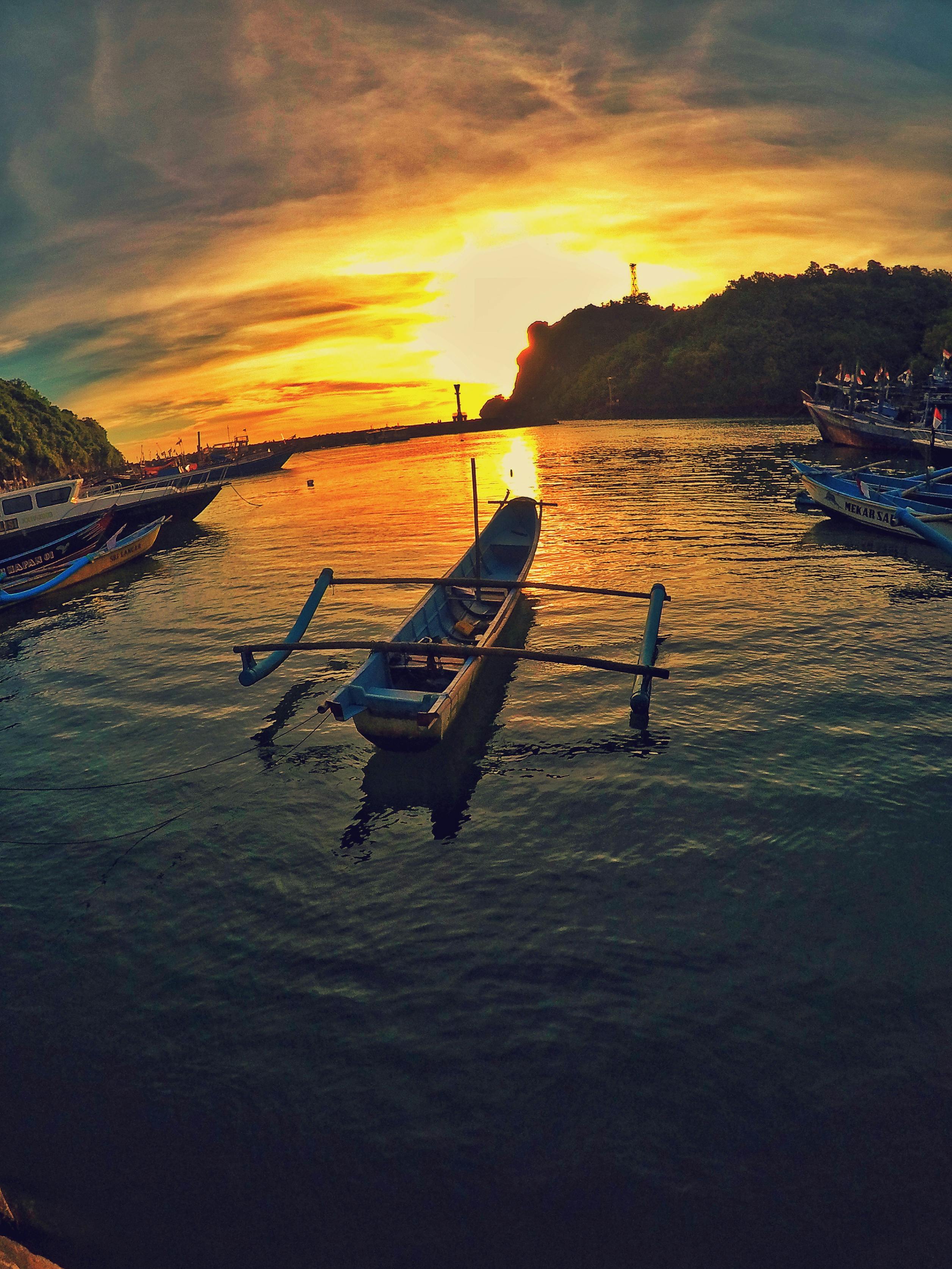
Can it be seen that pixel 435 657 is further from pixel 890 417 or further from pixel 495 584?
pixel 890 417

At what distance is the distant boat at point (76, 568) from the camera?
2927 centimetres

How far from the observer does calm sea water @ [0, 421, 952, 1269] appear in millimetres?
5516

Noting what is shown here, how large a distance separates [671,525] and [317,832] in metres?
28.0

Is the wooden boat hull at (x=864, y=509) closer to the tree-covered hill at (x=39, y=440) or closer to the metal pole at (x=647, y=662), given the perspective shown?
the metal pole at (x=647, y=662)

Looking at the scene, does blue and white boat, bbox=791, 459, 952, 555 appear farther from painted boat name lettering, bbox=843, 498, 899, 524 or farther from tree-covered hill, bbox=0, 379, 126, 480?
tree-covered hill, bbox=0, 379, 126, 480

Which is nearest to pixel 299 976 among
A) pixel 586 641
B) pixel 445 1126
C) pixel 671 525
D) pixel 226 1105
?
pixel 226 1105

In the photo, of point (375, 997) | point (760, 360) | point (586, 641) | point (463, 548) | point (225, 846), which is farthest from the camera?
point (760, 360)

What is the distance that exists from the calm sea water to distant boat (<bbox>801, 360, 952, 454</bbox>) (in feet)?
125

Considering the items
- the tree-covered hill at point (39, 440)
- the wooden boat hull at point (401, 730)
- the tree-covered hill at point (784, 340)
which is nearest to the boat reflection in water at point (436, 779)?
the wooden boat hull at point (401, 730)

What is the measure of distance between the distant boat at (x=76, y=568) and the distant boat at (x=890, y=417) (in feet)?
153

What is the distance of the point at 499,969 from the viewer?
25.7 ft

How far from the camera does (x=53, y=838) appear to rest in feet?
37.0

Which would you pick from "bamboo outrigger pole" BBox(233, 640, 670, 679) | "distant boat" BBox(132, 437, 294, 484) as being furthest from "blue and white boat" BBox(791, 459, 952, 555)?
"distant boat" BBox(132, 437, 294, 484)

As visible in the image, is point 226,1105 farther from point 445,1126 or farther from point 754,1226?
point 754,1226
